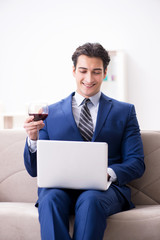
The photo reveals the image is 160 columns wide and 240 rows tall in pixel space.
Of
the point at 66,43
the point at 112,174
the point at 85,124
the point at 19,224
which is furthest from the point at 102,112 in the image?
the point at 66,43

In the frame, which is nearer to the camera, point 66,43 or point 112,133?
point 112,133

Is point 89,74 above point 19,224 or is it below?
above

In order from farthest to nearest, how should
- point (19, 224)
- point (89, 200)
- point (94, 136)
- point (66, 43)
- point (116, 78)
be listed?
point (66, 43) < point (116, 78) < point (94, 136) < point (19, 224) < point (89, 200)

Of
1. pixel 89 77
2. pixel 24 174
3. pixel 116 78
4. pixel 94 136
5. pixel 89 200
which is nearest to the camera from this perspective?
pixel 89 200

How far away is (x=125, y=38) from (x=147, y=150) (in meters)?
4.26

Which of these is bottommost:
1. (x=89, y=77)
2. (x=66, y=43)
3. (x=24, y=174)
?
(x=24, y=174)

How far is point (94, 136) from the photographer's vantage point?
6.69 feet

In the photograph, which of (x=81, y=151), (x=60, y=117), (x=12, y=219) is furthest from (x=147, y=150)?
(x=12, y=219)

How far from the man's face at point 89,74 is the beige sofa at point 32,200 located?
45 centimetres

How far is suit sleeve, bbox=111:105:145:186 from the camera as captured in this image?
6.36ft

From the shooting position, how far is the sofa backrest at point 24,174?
219 cm

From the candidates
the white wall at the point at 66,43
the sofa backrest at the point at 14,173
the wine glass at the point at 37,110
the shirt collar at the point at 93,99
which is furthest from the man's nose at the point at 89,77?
the white wall at the point at 66,43

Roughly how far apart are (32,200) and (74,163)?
0.74m

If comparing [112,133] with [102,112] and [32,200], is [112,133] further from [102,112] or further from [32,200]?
[32,200]
